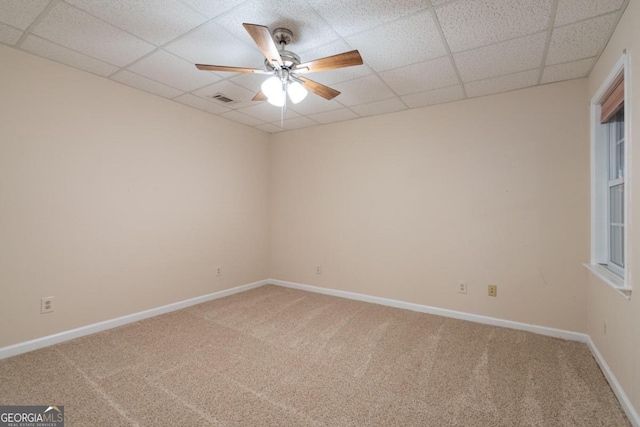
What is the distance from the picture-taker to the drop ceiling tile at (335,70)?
230 centimetres

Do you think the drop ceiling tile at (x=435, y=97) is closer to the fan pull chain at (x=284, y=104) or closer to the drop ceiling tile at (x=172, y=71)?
the fan pull chain at (x=284, y=104)

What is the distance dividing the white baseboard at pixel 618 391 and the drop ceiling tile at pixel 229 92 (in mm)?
3845

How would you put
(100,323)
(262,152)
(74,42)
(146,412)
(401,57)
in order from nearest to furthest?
(146,412)
(74,42)
(401,57)
(100,323)
(262,152)

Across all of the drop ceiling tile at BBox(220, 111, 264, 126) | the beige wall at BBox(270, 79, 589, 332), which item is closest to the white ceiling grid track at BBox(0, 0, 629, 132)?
the beige wall at BBox(270, 79, 589, 332)

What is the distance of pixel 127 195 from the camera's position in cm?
308

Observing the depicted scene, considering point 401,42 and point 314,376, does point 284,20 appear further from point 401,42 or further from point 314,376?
point 314,376

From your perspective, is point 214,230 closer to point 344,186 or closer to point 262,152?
point 262,152

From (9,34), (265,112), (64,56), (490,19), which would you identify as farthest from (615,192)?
(9,34)

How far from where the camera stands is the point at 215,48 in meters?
2.31

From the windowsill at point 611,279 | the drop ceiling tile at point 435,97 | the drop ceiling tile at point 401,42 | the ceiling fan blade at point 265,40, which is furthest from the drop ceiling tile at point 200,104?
the windowsill at point 611,279

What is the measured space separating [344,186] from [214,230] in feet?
6.35

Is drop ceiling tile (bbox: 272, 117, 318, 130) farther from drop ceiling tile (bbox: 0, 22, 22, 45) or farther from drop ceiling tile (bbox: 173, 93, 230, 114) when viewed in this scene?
drop ceiling tile (bbox: 0, 22, 22, 45)

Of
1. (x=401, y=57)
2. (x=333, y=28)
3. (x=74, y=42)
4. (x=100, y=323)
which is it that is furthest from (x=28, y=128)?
(x=401, y=57)

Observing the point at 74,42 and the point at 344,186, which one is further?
the point at 344,186
